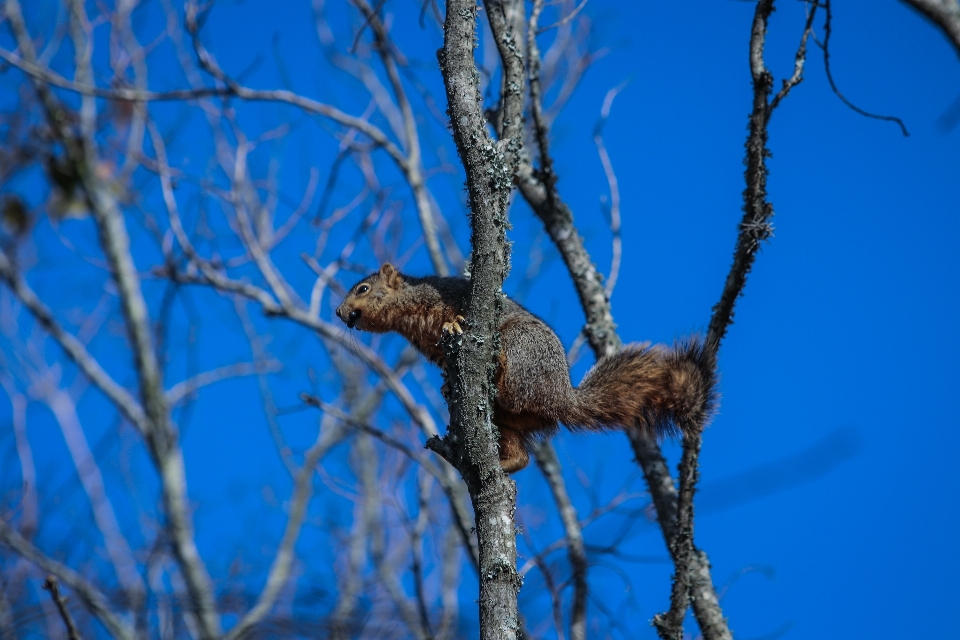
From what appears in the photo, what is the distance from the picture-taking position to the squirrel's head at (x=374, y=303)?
4410 mm

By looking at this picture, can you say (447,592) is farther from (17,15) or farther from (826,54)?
(17,15)

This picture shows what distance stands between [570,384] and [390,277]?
1.13 meters

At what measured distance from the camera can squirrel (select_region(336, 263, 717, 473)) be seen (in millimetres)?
3855

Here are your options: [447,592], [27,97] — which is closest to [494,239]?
[447,592]

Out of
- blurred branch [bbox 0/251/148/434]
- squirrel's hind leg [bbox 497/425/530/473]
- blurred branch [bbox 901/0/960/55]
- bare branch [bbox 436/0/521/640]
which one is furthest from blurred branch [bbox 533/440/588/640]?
blurred branch [bbox 0/251/148/434]

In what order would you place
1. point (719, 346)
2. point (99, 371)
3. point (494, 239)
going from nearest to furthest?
point (494, 239)
point (719, 346)
point (99, 371)

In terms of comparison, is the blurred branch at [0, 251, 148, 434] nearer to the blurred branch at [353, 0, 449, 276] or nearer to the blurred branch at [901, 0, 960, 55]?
the blurred branch at [353, 0, 449, 276]

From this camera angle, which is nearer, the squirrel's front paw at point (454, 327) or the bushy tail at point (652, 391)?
the squirrel's front paw at point (454, 327)

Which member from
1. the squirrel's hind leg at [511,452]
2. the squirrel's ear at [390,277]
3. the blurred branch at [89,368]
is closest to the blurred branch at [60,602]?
the squirrel's hind leg at [511,452]

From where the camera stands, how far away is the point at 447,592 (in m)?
7.88

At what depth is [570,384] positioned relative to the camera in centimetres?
404

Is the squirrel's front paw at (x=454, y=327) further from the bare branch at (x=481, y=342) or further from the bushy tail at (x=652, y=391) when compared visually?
the bushy tail at (x=652, y=391)

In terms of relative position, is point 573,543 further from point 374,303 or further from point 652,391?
point 374,303

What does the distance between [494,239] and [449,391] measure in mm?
615
